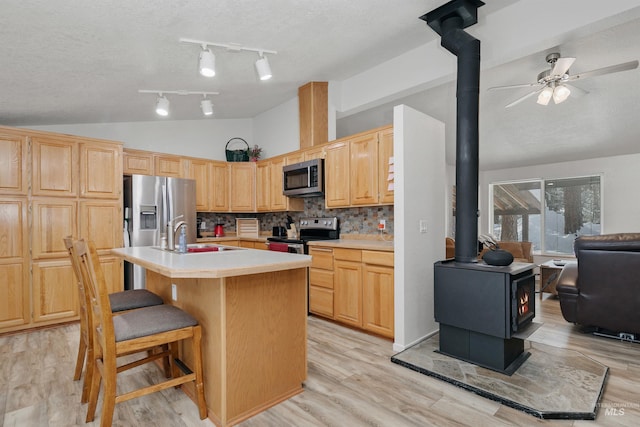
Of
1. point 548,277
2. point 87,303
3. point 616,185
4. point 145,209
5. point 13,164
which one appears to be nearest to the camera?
point 87,303

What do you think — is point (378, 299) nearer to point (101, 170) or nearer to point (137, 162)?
point (101, 170)

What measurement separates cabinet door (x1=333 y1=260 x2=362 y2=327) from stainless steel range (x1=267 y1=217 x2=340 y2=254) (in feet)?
1.92

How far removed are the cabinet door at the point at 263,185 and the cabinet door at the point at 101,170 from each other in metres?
1.95

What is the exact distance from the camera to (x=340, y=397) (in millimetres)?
2156

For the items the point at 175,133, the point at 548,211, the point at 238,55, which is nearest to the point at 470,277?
the point at 238,55

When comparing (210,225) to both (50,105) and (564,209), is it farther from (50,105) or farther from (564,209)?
(564,209)

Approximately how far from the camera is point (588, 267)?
318 cm

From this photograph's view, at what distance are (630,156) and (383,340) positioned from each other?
632 cm

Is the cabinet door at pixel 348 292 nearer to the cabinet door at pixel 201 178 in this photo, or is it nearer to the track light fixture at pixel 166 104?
the track light fixture at pixel 166 104

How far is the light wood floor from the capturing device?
1.91 meters

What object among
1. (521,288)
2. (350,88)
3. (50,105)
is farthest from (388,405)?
(50,105)

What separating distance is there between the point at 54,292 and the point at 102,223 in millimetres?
863

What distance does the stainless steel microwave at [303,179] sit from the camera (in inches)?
165

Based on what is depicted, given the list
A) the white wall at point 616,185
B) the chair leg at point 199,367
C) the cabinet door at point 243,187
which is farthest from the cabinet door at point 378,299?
the white wall at point 616,185
